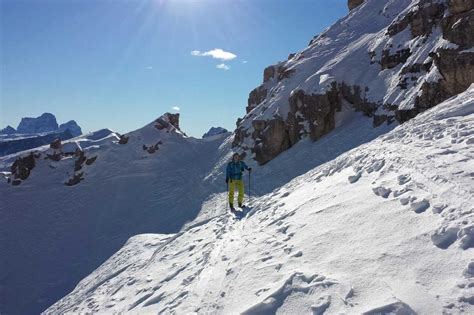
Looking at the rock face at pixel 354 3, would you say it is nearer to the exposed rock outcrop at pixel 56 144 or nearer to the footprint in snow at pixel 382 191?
the exposed rock outcrop at pixel 56 144

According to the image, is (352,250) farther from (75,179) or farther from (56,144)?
(56,144)

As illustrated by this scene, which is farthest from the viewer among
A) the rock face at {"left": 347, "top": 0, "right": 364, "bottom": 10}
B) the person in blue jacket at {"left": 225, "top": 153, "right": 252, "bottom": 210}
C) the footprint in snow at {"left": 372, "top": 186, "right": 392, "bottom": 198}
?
the rock face at {"left": 347, "top": 0, "right": 364, "bottom": 10}

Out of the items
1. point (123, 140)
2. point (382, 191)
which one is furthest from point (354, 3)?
point (382, 191)

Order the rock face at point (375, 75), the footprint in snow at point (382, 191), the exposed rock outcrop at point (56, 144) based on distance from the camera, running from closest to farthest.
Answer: the footprint in snow at point (382, 191), the rock face at point (375, 75), the exposed rock outcrop at point (56, 144)

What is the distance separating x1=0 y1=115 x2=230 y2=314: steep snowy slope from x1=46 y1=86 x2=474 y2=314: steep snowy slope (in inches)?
702

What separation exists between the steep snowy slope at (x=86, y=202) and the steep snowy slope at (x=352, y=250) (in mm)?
17834

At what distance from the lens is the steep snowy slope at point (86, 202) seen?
25906mm

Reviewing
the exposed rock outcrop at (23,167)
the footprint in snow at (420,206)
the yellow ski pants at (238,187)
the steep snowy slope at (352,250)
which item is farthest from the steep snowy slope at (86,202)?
the footprint in snow at (420,206)

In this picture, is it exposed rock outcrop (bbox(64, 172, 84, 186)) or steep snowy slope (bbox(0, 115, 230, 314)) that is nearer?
steep snowy slope (bbox(0, 115, 230, 314))

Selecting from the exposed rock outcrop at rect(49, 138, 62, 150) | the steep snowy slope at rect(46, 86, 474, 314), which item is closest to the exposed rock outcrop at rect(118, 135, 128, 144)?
the exposed rock outcrop at rect(49, 138, 62, 150)

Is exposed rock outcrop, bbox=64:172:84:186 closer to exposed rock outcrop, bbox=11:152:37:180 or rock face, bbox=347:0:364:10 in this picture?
exposed rock outcrop, bbox=11:152:37:180

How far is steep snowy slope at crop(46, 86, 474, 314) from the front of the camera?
3.99m

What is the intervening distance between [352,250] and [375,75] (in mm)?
28757

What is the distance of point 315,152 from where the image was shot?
2744 cm
